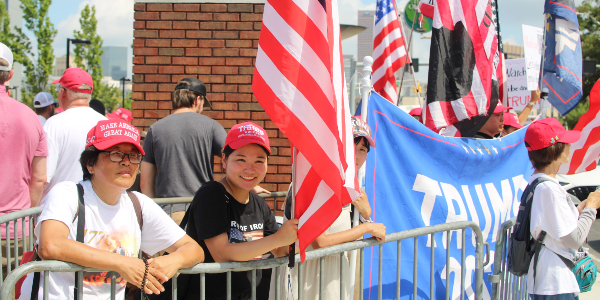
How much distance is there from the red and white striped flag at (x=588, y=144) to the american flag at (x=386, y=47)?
216cm

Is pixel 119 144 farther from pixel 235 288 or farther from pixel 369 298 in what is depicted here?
pixel 369 298

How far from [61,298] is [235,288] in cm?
85

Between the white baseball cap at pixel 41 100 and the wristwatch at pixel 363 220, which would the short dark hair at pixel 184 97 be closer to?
the wristwatch at pixel 363 220

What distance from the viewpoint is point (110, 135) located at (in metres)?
2.30

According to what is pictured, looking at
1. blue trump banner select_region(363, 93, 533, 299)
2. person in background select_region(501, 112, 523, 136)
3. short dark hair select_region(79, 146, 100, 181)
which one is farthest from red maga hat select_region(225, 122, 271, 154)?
person in background select_region(501, 112, 523, 136)

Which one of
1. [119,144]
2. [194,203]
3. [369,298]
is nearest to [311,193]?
[194,203]

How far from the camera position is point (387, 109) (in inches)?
147

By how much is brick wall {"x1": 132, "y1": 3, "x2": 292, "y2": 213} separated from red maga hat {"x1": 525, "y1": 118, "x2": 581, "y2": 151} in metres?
2.98

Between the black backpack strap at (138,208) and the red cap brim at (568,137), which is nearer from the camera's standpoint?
the black backpack strap at (138,208)

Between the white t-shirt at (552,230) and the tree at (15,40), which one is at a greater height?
the tree at (15,40)

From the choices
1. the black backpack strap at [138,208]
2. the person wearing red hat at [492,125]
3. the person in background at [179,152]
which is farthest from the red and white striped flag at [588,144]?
the black backpack strap at [138,208]

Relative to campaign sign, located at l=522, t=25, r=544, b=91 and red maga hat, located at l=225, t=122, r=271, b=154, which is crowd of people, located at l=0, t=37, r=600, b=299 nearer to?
red maga hat, located at l=225, t=122, r=271, b=154

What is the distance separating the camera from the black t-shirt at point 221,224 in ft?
8.06

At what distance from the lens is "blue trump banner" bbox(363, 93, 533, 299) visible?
350 centimetres
